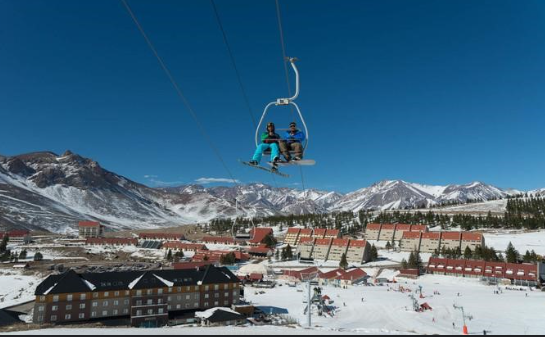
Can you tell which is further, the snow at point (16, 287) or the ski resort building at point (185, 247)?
the ski resort building at point (185, 247)

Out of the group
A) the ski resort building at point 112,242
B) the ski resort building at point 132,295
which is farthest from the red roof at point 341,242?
the ski resort building at point 112,242

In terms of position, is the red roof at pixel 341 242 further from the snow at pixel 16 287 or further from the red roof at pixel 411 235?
the snow at pixel 16 287

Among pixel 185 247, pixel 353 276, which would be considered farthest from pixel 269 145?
pixel 185 247

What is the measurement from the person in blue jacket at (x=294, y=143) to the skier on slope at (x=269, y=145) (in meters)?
0.33

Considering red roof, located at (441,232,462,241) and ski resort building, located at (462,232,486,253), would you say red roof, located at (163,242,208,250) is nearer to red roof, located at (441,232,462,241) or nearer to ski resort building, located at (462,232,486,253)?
red roof, located at (441,232,462,241)

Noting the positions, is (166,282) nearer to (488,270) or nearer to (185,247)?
(488,270)

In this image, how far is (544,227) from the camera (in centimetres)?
13200

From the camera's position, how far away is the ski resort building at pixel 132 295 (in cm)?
4112

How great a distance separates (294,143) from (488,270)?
3067 inches

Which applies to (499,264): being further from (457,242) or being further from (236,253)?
(236,253)

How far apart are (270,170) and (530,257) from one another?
91.7 metres

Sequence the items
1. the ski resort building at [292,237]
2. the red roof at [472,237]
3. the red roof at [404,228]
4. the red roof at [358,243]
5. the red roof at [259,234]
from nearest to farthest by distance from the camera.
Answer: the red roof at [358,243] < the red roof at [472,237] < the ski resort building at [292,237] < the red roof at [404,228] < the red roof at [259,234]

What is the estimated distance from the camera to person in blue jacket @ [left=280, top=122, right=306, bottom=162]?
57.2ft

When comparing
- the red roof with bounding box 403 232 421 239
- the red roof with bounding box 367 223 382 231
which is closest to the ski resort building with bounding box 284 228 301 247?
the red roof with bounding box 367 223 382 231
